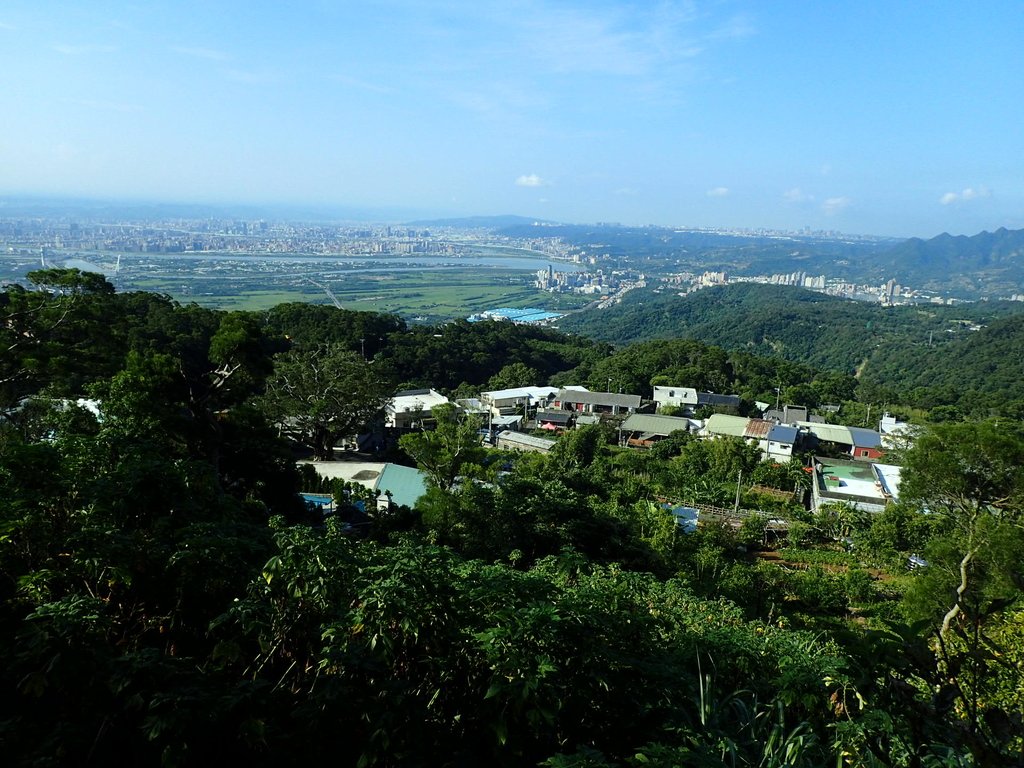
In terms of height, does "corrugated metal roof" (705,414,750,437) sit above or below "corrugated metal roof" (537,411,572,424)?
above

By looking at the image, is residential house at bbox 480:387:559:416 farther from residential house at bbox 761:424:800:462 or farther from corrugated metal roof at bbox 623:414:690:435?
residential house at bbox 761:424:800:462

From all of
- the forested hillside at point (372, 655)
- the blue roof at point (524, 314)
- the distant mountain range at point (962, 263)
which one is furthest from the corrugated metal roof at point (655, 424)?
the distant mountain range at point (962, 263)

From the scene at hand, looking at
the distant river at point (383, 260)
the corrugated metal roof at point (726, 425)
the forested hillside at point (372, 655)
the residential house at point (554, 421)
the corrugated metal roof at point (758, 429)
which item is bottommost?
the residential house at point (554, 421)

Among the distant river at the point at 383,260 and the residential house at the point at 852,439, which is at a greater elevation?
the distant river at the point at 383,260

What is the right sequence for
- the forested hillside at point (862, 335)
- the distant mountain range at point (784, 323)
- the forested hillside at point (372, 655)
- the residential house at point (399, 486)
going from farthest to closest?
1. the distant mountain range at point (784, 323)
2. the forested hillside at point (862, 335)
3. the residential house at point (399, 486)
4. the forested hillside at point (372, 655)

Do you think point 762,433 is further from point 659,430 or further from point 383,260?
point 383,260

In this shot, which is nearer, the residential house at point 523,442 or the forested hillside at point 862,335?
the residential house at point 523,442

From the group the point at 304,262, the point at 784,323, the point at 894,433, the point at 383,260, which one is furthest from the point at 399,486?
the point at 383,260

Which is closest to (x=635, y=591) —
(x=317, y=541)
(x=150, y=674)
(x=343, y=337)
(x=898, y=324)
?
(x=317, y=541)

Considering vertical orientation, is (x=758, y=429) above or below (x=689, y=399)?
above

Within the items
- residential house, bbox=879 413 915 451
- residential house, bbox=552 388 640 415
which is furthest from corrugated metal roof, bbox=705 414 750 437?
residential house, bbox=879 413 915 451

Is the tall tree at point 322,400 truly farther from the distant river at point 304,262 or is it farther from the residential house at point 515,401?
the distant river at point 304,262
